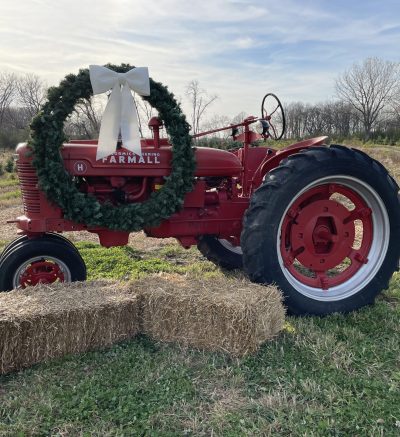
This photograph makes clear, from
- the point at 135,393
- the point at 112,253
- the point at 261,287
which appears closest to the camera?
the point at 135,393

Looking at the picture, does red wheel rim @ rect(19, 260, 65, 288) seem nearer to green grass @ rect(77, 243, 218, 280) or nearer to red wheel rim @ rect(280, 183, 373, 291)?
green grass @ rect(77, 243, 218, 280)

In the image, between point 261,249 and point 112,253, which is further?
point 112,253

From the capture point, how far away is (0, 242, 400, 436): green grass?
2.25 m

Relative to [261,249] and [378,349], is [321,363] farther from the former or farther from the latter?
[261,249]

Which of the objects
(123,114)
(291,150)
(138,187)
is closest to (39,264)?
Answer: (138,187)

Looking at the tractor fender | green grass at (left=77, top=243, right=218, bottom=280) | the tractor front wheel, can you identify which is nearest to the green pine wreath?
the tractor front wheel

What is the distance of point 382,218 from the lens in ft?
12.6

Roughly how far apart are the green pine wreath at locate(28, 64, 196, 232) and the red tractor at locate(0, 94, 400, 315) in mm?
155

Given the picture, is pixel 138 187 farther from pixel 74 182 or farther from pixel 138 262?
pixel 138 262

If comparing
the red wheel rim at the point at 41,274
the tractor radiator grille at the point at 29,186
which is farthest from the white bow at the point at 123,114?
the red wheel rim at the point at 41,274

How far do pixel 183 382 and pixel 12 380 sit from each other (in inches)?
41.4

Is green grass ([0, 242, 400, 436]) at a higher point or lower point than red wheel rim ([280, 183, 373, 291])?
lower

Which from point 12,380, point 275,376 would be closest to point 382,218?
point 275,376

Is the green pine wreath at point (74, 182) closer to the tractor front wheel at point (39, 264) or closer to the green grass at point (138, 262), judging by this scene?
the tractor front wheel at point (39, 264)
